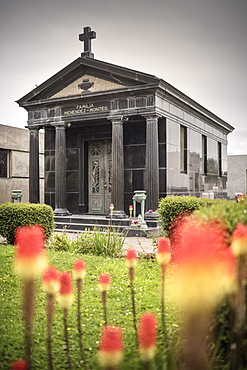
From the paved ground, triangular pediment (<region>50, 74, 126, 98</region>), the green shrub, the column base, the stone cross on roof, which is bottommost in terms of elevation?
the paved ground

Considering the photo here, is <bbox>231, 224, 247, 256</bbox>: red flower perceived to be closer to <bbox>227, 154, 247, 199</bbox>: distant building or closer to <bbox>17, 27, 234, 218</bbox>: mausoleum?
<bbox>17, 27, 234, 218</bbox>: mausoleum

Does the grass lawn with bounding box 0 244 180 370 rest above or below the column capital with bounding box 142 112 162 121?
below

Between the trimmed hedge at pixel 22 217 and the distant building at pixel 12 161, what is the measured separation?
1062 centimetres

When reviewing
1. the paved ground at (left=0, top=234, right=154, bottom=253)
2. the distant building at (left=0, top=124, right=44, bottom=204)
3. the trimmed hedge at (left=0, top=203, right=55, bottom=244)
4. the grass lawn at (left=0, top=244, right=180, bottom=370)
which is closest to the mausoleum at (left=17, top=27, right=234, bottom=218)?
the paved ground at (left=0, top=234, right=154, bottom=253)

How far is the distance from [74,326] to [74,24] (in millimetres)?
13709

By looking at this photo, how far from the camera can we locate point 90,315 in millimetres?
4129

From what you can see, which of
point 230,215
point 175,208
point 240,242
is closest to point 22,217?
point 175,208

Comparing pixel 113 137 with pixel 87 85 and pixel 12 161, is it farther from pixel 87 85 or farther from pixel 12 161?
pixel 12 161

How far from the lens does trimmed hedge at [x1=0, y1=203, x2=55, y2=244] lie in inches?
343

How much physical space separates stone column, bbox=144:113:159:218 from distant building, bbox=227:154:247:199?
20.1 meters

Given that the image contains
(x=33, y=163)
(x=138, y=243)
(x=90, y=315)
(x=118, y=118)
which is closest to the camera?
(x=90, y=315)

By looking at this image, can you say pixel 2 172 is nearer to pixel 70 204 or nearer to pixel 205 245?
pixel 70 204

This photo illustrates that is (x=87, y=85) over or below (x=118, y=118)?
over

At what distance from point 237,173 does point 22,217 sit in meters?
25.1
